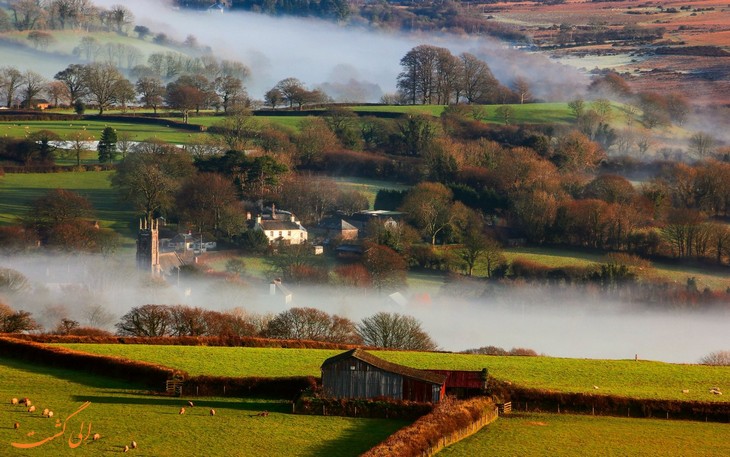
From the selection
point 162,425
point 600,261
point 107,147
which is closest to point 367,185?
point 107,147

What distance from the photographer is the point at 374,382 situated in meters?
31.6

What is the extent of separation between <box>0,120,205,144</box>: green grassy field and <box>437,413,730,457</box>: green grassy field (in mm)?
53464

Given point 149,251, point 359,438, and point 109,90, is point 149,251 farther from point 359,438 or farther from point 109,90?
point 109,90

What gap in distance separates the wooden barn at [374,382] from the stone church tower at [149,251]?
3036cm

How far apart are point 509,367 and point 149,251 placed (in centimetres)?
2755

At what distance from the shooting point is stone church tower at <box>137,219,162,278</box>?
61.7 m

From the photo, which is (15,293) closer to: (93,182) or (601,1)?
(93,182)

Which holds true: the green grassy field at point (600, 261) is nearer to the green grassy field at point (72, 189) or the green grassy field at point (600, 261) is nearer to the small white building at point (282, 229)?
the small white building at point (282, 229)

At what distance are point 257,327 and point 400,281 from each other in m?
13.0

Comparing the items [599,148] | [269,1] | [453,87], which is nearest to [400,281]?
[599,148]

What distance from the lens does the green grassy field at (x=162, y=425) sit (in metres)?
27.5

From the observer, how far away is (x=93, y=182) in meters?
75.8

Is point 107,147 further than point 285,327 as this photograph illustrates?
Yes

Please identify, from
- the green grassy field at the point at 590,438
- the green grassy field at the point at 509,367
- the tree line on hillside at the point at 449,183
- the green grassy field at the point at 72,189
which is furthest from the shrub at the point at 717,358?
the green grassy field at the point at 72,189
